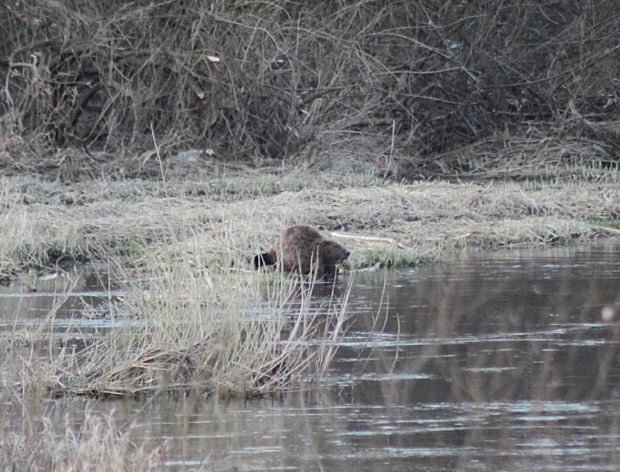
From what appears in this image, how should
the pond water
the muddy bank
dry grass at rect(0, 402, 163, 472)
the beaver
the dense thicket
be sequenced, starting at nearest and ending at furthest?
dry grass at rect(0, 402, 163, 472), the pond water, the beaver, the muddy bank, the dense thicket

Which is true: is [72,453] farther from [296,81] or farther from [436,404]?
[296,81]

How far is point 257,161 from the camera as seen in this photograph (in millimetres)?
20766

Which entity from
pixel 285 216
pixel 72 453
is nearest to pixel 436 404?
pixel 72 453

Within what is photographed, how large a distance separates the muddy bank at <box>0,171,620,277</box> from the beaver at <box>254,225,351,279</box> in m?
0.43

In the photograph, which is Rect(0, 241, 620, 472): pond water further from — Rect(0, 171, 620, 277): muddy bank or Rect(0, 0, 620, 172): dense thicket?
Rect(0, 0, 620, 172): dense thicket

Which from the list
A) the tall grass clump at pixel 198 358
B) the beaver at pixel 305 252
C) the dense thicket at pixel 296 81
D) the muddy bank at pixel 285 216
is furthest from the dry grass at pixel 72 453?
the dense thicket at pixel 296 81

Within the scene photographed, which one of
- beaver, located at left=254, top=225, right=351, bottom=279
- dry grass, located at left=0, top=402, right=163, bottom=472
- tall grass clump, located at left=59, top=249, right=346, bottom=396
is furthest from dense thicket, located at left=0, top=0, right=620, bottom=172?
dry grass, located at left=0, top=402, right=163, bottom=472

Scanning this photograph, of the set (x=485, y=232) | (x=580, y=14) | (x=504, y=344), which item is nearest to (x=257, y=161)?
(x=485, y=232)

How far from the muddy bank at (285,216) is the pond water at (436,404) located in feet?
9.36

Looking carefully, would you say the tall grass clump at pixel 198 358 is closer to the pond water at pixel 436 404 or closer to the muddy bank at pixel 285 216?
the pond water at pixel 436 404

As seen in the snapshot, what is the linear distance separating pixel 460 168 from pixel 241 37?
4.95 metres

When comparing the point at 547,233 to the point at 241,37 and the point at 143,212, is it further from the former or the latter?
the point at 241,37

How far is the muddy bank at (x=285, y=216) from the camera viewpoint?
12961 millimetres

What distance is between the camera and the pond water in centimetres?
541
